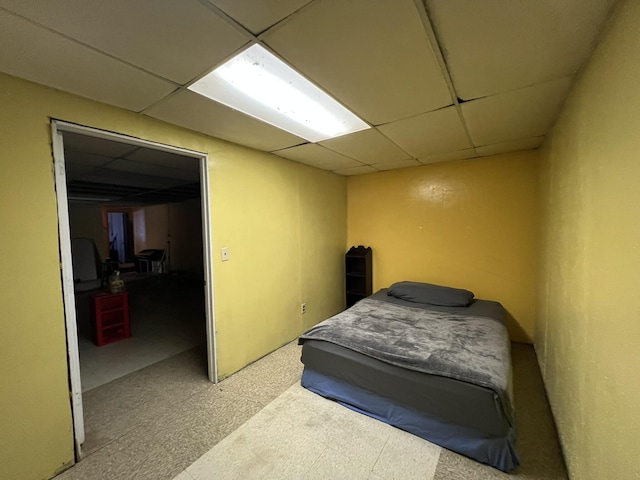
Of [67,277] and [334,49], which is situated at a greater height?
[334,49]

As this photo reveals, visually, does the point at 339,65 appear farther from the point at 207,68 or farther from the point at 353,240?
the point at 353,240

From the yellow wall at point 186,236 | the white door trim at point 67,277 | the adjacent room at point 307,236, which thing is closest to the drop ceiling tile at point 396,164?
the adjacent room at point 307,236

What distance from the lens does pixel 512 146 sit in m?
2.74

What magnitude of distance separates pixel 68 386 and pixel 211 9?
2163mm

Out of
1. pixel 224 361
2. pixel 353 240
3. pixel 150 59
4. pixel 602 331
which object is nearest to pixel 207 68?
pixel 150 59

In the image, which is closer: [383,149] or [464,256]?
[383,149]

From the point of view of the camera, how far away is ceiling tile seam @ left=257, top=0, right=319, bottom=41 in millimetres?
931

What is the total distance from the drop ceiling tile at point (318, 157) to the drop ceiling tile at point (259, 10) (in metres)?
1.54

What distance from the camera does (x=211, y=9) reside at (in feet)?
3.07

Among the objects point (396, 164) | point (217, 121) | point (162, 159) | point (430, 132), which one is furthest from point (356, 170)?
point (162, 159)

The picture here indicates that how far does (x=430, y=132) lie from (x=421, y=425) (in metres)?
2.30

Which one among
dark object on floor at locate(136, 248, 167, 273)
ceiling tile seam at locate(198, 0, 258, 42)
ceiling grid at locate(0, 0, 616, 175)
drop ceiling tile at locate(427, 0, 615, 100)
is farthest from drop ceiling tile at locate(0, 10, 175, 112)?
dark object on floor at locate(136, 248, 167, 273)

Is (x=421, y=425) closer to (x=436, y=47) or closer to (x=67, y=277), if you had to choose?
(x=436, y=47)

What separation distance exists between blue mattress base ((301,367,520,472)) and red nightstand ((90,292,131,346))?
2.73m
